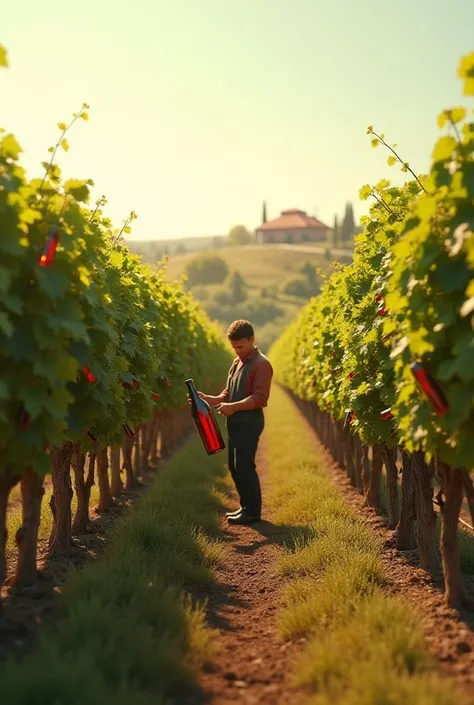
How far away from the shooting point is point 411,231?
5598mm

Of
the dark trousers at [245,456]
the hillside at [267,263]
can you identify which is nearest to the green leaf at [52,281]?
the dark trousers at [245,456]

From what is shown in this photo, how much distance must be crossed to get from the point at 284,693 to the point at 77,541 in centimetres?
466

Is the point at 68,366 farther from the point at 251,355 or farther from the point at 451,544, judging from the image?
the point at 251,355

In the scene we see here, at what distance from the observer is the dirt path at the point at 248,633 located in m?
4.96

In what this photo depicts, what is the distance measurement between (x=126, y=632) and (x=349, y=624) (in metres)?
1.58

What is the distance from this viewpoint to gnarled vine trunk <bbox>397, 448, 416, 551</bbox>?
8.41 meters

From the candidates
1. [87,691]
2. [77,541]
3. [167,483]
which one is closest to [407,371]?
[87,691]

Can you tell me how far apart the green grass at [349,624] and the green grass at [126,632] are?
0.81 m

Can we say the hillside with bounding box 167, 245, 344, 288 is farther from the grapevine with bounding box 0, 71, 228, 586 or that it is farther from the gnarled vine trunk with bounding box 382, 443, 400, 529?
the grapevine with bounding box 0, 71, 228, 586

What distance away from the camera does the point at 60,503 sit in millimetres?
8375

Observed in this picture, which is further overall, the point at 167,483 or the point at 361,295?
the point at 167,483

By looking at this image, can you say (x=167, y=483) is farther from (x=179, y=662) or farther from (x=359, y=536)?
(x=179, y=662)

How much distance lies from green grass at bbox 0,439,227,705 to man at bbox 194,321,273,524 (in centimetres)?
219

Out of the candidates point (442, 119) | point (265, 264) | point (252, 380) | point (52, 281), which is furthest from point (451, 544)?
point (265, 264)
